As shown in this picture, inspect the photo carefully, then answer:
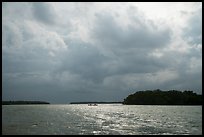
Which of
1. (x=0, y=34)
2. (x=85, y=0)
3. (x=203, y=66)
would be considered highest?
(x=85, y=0)

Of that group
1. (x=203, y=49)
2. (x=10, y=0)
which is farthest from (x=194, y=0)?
(x=10, y=0)

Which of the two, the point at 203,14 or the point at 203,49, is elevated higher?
the point at 203,14

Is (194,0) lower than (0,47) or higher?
higher

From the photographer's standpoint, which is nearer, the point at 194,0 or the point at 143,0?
the point at 143,0

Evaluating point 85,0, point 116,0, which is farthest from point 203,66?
point 85,0

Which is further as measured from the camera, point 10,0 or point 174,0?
point 10,0

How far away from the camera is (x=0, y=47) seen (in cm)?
1098

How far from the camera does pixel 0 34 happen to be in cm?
→ 1127

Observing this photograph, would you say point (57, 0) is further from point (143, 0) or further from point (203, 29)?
point (203, 29)

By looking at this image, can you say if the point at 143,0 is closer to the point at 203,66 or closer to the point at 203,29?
the point at 203,29

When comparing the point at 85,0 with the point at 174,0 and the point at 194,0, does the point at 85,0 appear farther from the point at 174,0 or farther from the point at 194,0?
the point at 194,0

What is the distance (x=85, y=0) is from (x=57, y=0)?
3.41 feet

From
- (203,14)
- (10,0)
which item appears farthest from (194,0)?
(10,0)

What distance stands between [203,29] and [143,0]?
94.1 inches
